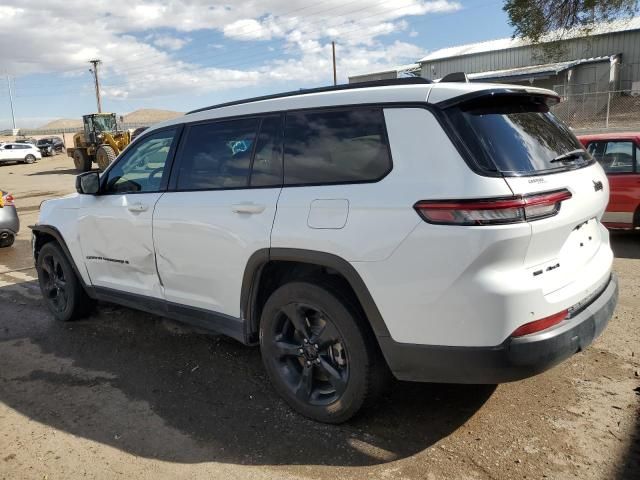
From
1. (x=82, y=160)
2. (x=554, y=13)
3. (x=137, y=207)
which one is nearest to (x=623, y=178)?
(x=137, y=207)

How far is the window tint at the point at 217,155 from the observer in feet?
11.6

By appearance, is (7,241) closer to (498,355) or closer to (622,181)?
(498,355)

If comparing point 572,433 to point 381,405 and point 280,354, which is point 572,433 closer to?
point 381,405

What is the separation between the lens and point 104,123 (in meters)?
28.4

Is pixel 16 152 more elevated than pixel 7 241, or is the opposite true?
pixel 16 152

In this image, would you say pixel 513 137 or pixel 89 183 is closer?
pixel 513 137

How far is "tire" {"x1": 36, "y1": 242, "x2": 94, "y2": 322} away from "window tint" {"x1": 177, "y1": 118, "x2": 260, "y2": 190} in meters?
1.96

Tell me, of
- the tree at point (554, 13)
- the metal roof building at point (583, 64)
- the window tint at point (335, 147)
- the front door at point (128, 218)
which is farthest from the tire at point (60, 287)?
the metal roof building at point (583, 64)

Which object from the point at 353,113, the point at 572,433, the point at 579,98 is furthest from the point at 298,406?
the point at 579,98

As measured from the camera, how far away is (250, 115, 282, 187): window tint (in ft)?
10.9

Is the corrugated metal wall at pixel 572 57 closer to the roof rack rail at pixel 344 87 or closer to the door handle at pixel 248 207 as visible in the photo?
the roof rack rail at pixel 344 87

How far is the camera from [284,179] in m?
3.25

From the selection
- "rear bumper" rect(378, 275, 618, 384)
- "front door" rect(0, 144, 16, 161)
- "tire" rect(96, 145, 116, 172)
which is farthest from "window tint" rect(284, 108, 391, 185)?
"front door" rect(0, 144, 16, 161)

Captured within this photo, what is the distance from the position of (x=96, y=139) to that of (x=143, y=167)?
84.2ft
